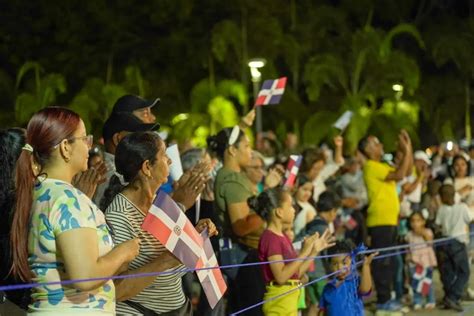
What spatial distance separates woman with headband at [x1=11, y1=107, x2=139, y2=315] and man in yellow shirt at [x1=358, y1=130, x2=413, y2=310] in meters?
8.00

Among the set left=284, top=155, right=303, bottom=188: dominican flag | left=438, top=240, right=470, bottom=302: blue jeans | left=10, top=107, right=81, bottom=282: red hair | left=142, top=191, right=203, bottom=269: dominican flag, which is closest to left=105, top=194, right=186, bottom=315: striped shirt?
left=142, top=191, right=203, bottom=269: dominican flag

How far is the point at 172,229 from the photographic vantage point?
5254 millimetres

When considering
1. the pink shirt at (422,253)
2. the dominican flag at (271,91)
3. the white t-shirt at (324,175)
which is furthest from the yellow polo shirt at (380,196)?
the dominican flag at (271,91)

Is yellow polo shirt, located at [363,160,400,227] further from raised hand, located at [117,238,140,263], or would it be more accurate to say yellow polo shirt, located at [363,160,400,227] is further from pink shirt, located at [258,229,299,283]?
raised hand, located at [117,238,140,263]

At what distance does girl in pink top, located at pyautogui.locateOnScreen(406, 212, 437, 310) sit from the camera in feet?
43.4

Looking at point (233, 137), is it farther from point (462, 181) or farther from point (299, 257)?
point (462, 181)

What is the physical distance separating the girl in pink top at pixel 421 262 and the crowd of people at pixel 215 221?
15 millimetres

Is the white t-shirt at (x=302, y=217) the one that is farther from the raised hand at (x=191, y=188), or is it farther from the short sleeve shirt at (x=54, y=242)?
the short sleeve shirt at (x=54, y=242)

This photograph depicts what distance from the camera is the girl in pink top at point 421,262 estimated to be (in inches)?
521

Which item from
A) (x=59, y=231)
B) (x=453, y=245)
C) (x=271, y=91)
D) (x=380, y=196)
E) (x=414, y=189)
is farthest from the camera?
(x=414, y=189)

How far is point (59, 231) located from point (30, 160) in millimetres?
407

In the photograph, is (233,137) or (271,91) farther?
(271,91)

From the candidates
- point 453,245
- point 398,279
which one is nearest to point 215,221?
point 398,279

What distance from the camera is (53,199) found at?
15.1 feet
